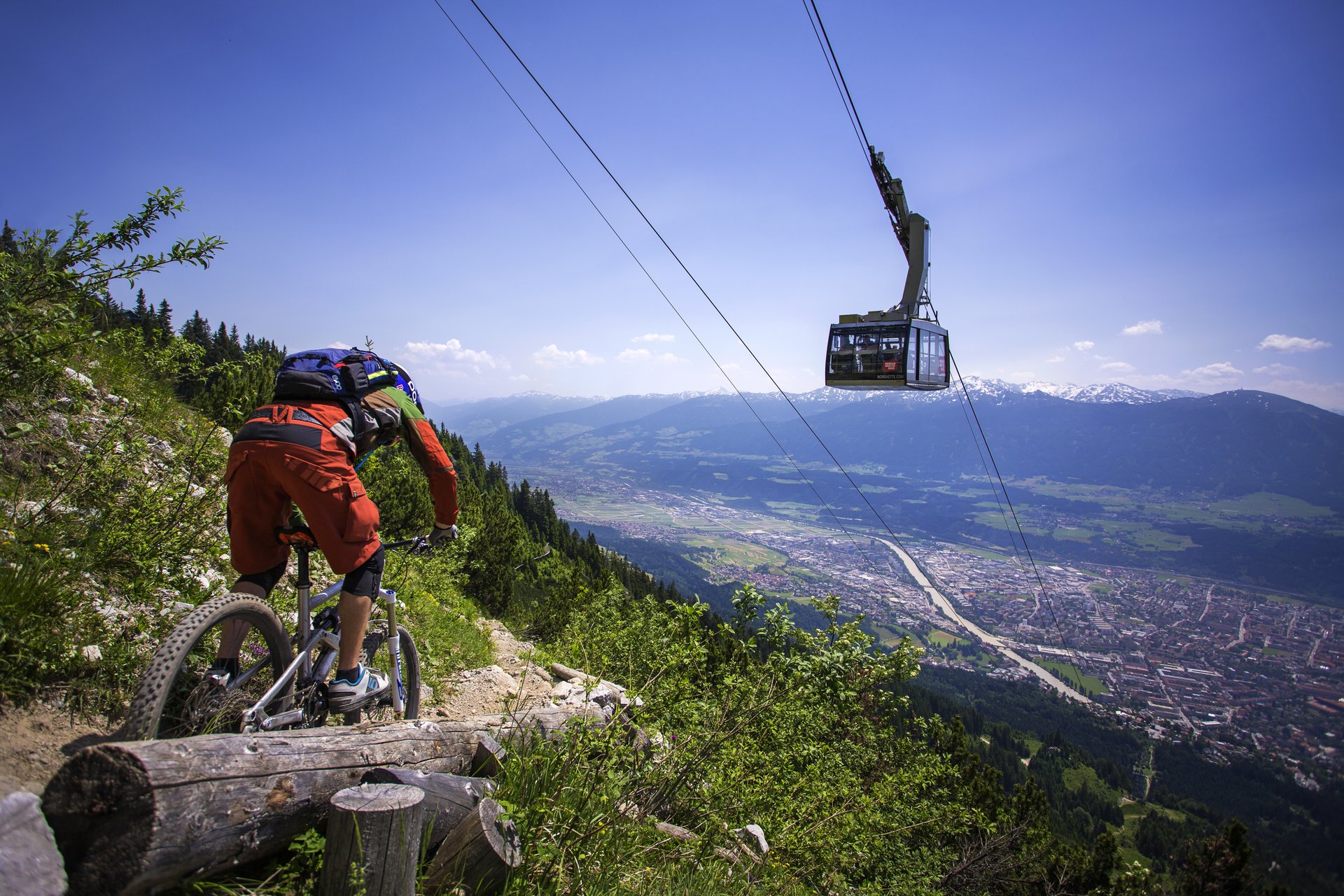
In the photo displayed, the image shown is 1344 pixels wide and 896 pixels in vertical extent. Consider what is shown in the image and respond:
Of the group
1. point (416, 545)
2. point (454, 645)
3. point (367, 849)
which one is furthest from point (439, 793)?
point (454, 645)

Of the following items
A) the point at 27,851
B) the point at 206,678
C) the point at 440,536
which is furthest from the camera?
the point at 440,536

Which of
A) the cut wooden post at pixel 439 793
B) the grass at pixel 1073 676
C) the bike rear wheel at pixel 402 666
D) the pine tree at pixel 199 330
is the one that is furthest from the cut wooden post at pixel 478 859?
the grass at pixel 1073 676

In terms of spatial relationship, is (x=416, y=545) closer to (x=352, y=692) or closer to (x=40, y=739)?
(x=352, y=692)

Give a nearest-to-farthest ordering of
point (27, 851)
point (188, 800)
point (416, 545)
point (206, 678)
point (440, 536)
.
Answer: point (27, 851)
point (188, 800)
point (206, 678)
point (440, 536)
point (416, 545)

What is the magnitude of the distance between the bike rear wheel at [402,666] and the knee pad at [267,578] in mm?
827

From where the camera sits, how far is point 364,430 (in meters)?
2.73

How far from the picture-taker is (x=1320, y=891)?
43625mm

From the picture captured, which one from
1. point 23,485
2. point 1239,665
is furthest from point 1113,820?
point 1239,665

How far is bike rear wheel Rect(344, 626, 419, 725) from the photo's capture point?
3.40m

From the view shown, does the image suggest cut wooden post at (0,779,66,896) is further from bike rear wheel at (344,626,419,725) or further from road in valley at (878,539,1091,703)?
road in valley at (878,539,1091,703)

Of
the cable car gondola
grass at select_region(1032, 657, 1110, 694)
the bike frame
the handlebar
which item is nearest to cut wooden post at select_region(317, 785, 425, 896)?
the bike frame

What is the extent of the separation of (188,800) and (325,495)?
1.19 metres

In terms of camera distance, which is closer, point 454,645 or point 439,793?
point 439,793

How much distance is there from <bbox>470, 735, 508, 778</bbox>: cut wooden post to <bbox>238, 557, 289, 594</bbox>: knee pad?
1.30 metres
